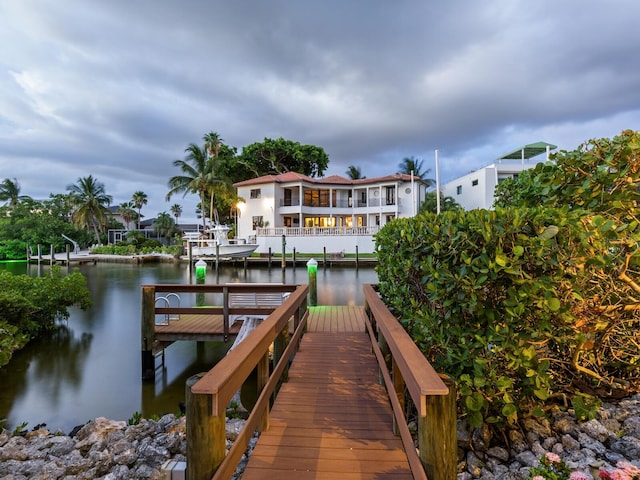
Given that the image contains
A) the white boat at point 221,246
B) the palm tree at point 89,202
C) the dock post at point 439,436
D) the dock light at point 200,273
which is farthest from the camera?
the palm tree at point 89,202

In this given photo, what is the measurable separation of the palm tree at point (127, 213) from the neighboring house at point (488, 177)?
50622mm

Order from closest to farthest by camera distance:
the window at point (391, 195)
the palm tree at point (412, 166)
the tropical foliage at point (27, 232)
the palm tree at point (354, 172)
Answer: the window at point (391, 195), the tropical foliage at point (27, 232), the palm tree at point (412, 166), the palm tree at point (354, 172)

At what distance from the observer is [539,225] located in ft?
7.16

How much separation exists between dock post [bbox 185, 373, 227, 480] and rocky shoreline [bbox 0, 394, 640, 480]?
20.1 inches

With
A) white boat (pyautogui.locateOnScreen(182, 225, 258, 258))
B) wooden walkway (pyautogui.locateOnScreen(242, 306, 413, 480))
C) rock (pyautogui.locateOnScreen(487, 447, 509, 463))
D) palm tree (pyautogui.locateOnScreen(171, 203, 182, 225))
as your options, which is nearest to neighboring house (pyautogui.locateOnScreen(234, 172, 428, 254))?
white boat (pyautogui.locateOnScreen(182, 225, 258, 258))

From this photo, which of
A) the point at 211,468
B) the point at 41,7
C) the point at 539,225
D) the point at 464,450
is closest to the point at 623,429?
the point at 464,450

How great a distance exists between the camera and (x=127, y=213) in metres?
53.5

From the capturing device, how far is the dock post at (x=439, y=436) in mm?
1315

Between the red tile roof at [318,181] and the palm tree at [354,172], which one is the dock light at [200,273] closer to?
the red tile roof at [318,181]

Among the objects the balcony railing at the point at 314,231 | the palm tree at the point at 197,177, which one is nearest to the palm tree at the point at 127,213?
the palm tree at the point at 197,177

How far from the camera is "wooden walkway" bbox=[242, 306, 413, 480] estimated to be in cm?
200

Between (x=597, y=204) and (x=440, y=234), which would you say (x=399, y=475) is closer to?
(x=440, y=234)

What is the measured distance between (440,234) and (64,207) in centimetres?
5735

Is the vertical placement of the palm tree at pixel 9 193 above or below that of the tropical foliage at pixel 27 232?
above
